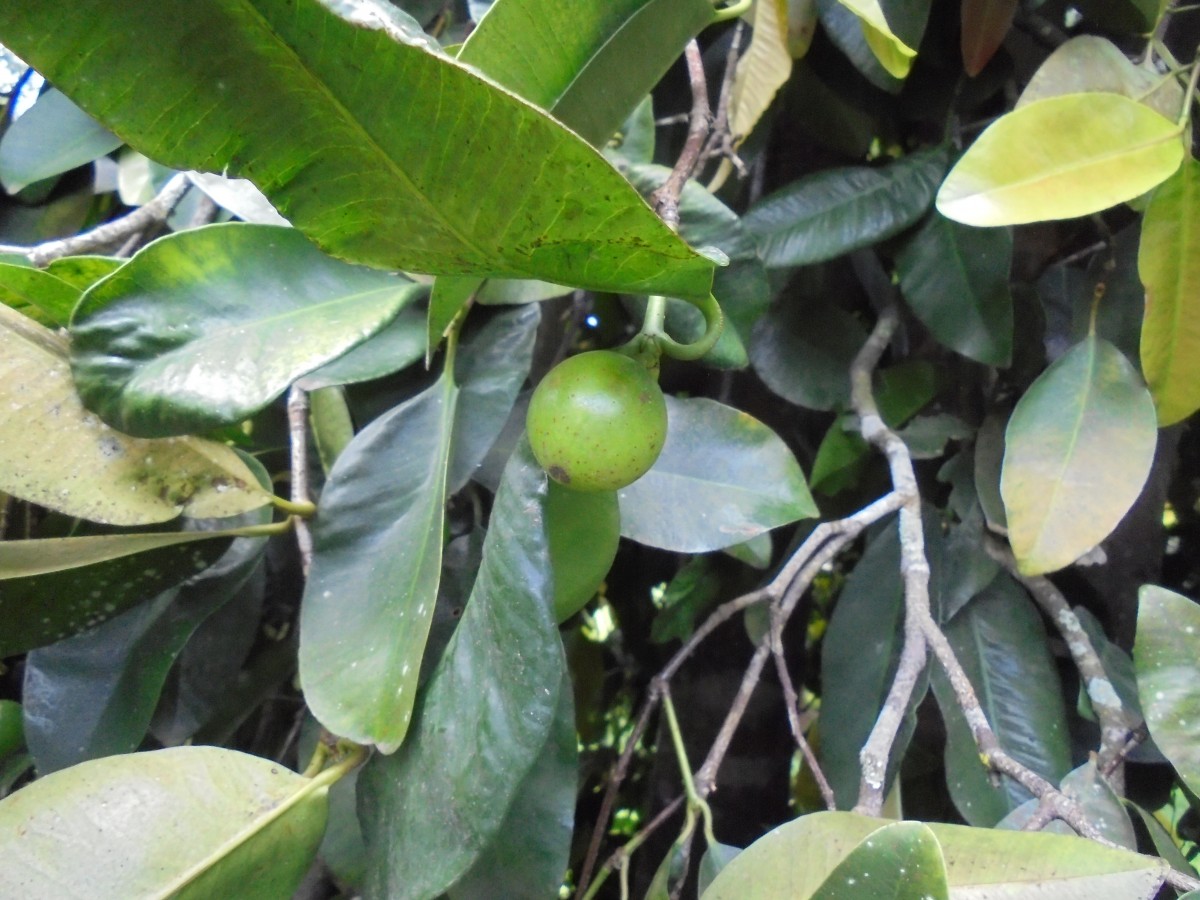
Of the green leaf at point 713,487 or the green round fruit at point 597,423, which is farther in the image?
the green leaf at point 713,487

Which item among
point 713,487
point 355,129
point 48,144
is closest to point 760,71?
point 713,487

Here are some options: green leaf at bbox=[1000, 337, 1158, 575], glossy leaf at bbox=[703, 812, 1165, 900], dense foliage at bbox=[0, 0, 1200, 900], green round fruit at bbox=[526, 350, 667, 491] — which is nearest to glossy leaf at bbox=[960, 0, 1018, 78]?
dense foliage at bbox=[0, 0, 1200, 900]

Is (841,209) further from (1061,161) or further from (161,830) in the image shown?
(161,830)

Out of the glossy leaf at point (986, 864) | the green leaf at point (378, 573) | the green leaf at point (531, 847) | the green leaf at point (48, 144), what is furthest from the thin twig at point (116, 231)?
the glossy leaf at point (986, 864)

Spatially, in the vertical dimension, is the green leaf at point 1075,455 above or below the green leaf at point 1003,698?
above

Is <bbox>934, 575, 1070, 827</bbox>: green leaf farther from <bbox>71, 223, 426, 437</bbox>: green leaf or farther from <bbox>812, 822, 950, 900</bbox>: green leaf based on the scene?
<bbox>71, 223, 426, 437</bbox>: green leaf

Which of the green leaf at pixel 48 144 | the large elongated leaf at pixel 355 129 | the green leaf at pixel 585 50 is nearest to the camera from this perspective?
the large elongated leaf at pixel 355 129

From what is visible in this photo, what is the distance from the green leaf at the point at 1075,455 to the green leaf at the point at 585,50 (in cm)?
39

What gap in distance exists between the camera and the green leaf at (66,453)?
43 cm

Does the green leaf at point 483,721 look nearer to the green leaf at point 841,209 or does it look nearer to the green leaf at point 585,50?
the green leaf at point 585,50

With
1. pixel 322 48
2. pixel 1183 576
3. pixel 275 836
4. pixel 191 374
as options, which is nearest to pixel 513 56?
pixel 322 48

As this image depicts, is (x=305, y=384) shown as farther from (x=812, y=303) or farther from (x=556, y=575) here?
(x=812, y=303)

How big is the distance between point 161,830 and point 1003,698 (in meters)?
0.64

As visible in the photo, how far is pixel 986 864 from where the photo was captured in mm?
353
